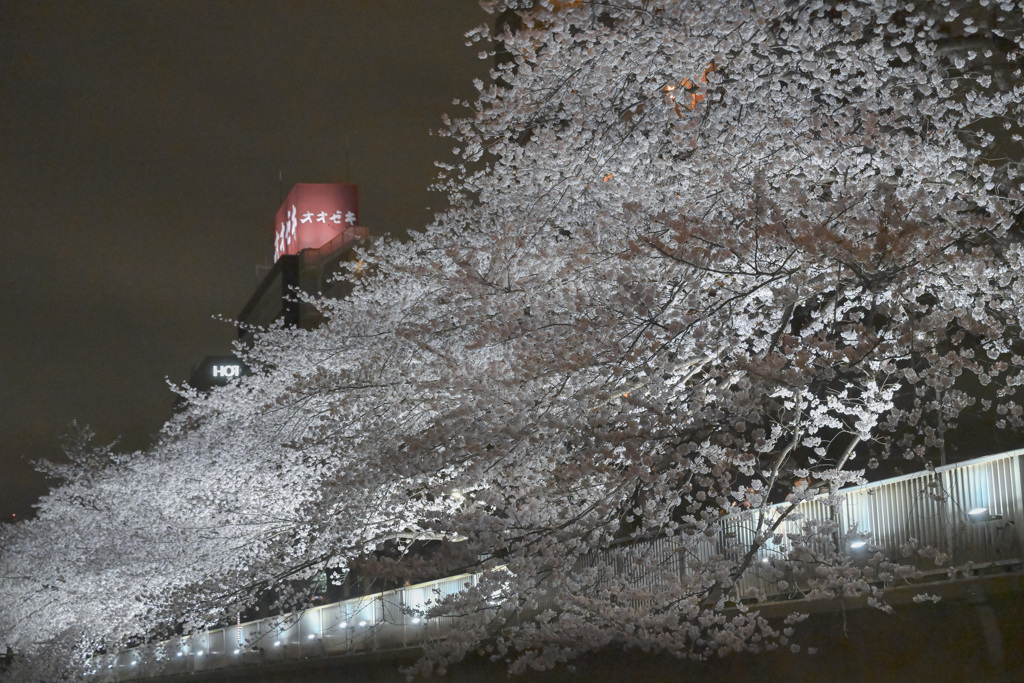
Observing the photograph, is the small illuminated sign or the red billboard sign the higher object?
the red billboard sign

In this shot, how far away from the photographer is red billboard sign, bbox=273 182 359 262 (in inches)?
2287

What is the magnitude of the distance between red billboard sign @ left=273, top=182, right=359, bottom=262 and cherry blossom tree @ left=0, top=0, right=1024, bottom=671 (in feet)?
149

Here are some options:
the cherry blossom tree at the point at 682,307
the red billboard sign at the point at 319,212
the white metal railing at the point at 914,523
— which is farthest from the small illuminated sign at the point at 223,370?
the white metal railing at the point at 914,523

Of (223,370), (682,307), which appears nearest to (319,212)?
(223,370)

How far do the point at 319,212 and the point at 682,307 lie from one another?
5199 centimetres

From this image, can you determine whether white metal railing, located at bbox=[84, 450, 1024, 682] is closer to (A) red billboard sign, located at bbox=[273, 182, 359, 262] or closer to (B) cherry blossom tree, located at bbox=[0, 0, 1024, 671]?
(B) cherry blossom tree, located at bbox=[0, 0, 1024, 671]

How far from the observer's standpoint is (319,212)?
192ft

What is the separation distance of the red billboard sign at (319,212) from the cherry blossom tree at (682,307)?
149ft

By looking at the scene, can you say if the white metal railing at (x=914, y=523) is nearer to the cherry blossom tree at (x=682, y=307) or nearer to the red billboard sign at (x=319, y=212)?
the cherry blossom tree at (x=682, y=307)

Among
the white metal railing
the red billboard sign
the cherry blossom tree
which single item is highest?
the red billboard sign

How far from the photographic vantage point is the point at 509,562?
831cm

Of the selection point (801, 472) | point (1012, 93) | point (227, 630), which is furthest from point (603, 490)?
point (227, 630)

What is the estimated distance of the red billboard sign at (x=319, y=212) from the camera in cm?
Result: 5809

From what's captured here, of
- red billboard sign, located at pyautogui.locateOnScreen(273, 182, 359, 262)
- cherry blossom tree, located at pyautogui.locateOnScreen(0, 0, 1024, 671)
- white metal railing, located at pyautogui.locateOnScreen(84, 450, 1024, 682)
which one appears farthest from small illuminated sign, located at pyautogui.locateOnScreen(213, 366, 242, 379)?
white metal railing, located at pyautogui.locateOnScreen(84, 450, 1024, 682)
